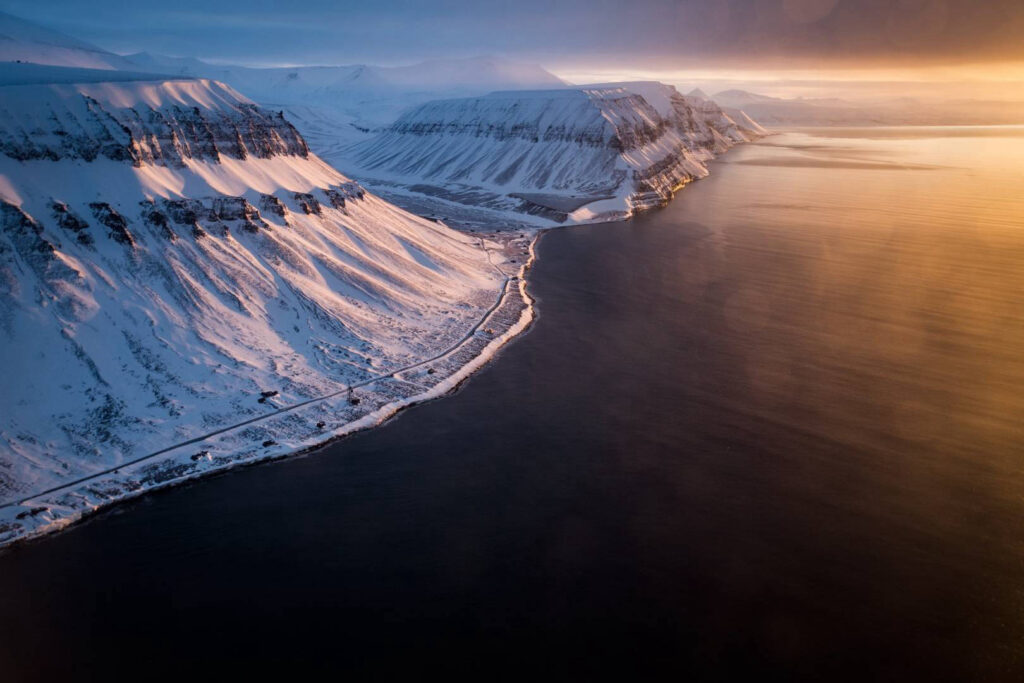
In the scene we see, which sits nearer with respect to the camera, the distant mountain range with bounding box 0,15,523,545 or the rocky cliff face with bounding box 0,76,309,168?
the distant mountain range with bounding box 0,15,523,545

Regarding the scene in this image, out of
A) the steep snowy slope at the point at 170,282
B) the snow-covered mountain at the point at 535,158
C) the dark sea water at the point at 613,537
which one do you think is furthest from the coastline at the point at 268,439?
the snow-covered mountain at the point at 535,158

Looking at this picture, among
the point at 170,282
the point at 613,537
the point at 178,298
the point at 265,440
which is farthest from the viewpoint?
the point at 170,282

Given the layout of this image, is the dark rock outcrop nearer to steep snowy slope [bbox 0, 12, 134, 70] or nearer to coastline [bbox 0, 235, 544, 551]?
coastline [bbox 0, 235, 544, 551]

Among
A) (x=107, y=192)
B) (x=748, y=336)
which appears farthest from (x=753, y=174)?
(x=107, y=192)

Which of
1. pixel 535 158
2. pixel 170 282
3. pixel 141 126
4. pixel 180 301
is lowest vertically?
pixel 180 301

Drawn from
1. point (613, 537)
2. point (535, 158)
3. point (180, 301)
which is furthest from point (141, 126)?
point (535, 158)

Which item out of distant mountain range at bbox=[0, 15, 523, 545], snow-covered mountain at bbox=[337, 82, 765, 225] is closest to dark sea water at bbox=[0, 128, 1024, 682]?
distant mountain range at bbox=[0, 15, 523, 545]

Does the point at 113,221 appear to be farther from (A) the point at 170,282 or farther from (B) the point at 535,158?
(B) the point at 535,158
